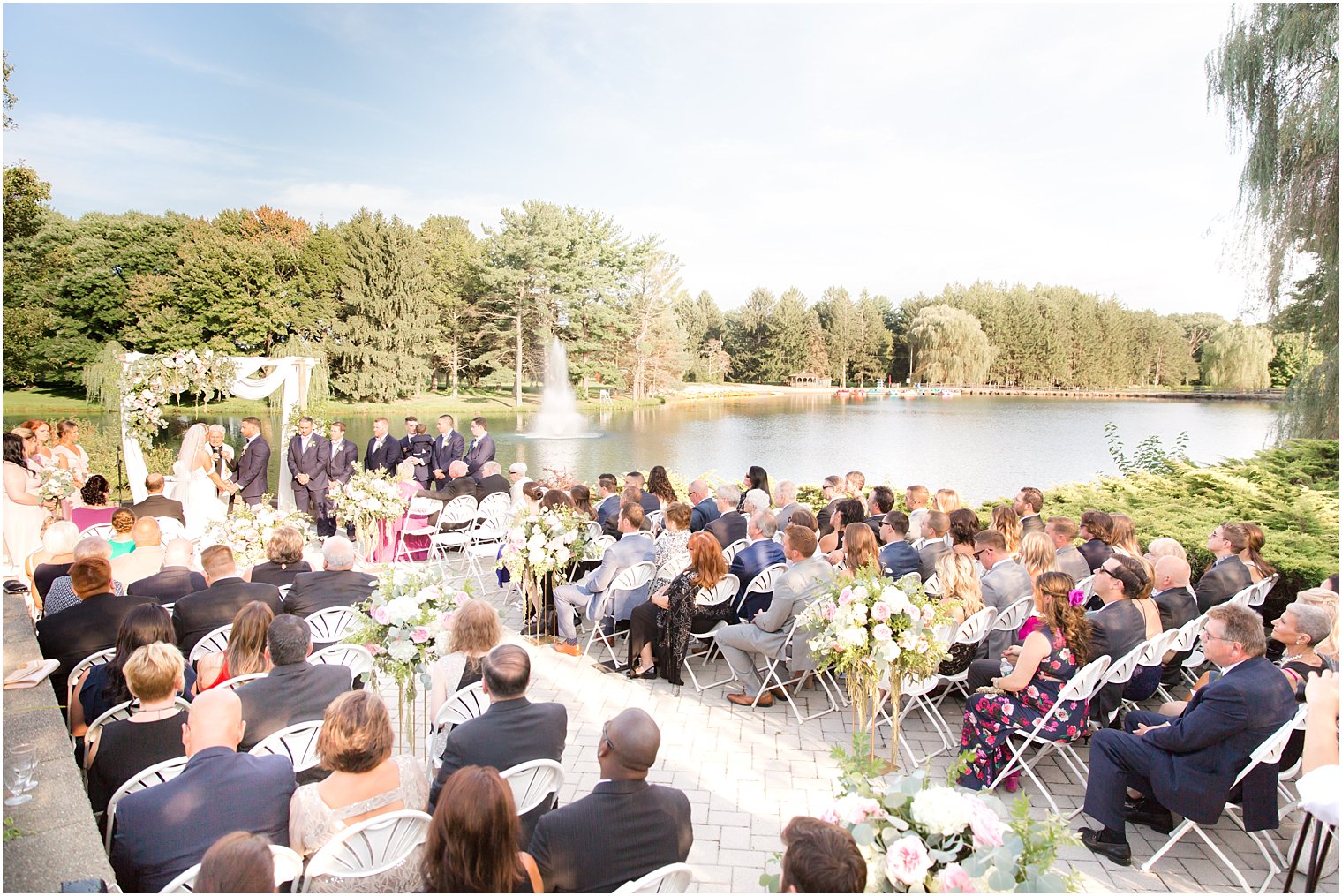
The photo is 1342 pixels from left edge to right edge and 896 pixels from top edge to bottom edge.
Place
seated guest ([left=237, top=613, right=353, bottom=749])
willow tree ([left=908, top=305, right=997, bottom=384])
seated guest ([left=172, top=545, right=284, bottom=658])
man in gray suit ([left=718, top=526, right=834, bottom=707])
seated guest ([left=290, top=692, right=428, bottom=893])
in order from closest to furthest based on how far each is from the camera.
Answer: seated guest ([left=290, top=692, right=428, bottom=893])
seated guest ([left=237, top=613, right=353, bottom=749])
seated guest ([left=172, top=545, right=284, bottom=658])
man in gray suit ([left=718, top=526, right=834, bottom=707])
willow tree ([left=908, top=305, right=997, bottom=384])

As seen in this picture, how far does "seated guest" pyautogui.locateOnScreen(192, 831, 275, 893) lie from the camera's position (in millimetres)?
1767

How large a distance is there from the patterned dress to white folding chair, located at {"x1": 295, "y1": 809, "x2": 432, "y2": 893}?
293 centimetres

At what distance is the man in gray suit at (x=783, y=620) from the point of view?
16.9 feet

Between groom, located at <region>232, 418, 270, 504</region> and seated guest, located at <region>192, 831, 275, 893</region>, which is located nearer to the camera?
seated guest, located at <region>192, 831, 275, 893</region>

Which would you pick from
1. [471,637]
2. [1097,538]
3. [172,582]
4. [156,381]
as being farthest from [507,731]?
[156,381]

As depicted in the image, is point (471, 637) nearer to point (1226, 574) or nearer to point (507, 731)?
point (507, 731)

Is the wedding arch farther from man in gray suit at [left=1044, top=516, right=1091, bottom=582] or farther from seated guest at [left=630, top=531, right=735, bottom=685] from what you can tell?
man in gray suit at [left=1044, top=516, right=1091, bottom=582]

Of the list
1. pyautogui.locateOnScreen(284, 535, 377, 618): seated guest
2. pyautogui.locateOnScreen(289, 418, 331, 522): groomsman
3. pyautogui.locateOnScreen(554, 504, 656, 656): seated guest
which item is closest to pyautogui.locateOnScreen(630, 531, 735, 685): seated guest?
pyautogui.locateOnScreen(554, 504, 656, 656): seated guest

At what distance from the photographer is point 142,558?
5262 millimetres

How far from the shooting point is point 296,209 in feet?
139

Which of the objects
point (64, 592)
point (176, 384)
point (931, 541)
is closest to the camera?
point (64, 592)

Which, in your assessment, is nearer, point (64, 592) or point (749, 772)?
point (749, 772)

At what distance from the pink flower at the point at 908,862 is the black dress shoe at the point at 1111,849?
2.26 m

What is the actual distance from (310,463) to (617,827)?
9143mm
